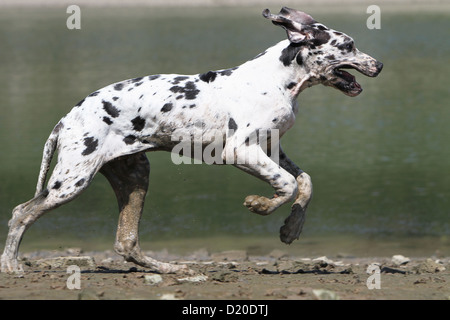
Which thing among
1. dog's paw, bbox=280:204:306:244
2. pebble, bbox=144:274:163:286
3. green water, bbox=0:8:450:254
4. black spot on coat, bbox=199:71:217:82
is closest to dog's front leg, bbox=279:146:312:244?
dog's paw, bbox=280:204:306:244

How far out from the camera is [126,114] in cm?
805

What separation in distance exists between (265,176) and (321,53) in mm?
1172

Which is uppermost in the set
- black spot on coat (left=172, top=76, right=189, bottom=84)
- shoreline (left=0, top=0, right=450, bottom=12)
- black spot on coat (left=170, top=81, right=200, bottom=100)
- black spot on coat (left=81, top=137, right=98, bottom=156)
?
shoreline (left=0, top=0, right=450, bottom=12)

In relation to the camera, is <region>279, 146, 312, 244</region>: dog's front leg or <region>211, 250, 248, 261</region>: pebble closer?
<region>279, 146, 312, 244</region>: dog's front leg

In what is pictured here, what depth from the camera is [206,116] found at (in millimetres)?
8016

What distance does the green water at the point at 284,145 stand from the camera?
40.4 ft

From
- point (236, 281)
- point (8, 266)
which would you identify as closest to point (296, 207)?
point (236, 281)

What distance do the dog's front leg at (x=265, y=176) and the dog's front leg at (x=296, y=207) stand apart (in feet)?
0.93

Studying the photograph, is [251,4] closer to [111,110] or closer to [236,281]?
[111,110]

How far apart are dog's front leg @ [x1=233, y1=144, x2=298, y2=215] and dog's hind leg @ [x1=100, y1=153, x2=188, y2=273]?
1.02m

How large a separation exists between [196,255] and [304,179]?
2.85 m

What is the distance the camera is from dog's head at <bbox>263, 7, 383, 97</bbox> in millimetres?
8242

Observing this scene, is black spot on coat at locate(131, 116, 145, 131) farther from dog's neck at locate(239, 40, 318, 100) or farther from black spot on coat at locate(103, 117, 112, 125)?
dog's neck at locate(239, 40, 318, 100)

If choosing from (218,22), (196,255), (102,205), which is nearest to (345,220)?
(196,255)
